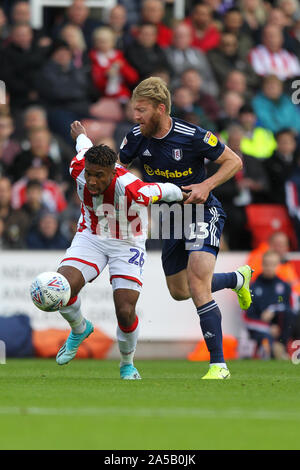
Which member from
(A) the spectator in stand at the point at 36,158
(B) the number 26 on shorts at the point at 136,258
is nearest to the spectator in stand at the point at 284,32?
(A) the spectator in stand at the point at 36,158

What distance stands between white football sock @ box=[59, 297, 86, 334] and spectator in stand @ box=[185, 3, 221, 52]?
9.57 metres

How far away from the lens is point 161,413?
21.1 ft

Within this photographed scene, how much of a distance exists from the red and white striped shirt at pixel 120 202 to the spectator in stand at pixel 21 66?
6899 mm

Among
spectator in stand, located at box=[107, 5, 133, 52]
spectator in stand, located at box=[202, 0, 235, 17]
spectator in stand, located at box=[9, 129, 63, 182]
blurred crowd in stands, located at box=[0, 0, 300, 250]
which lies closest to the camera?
blurred crowd in stands, located at box=[0, 0, 300, 250]

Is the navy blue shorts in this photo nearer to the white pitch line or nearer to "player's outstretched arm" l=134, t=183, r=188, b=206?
"player's outstretched arm" l=134, t=183, r=188, b=206

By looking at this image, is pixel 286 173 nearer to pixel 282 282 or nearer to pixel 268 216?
pixel 268 216

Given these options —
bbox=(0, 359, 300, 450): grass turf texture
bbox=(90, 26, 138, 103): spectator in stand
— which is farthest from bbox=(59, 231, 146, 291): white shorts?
bbox=(90, 26, 138, 103): spectator in stand

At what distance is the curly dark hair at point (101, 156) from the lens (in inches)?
337

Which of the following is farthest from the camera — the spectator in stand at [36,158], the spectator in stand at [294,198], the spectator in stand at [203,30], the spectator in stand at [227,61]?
the spectator in stand at [203,30]

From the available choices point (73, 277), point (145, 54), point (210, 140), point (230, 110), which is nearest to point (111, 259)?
point (73, 277)

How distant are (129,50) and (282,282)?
4809 millimetres

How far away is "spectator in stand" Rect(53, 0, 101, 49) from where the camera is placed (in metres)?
16.9

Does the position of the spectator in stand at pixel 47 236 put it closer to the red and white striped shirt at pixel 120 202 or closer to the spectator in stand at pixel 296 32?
the red and white striped shirt at pixel 120 202

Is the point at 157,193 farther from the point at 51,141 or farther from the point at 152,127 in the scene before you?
the point at 51,141
